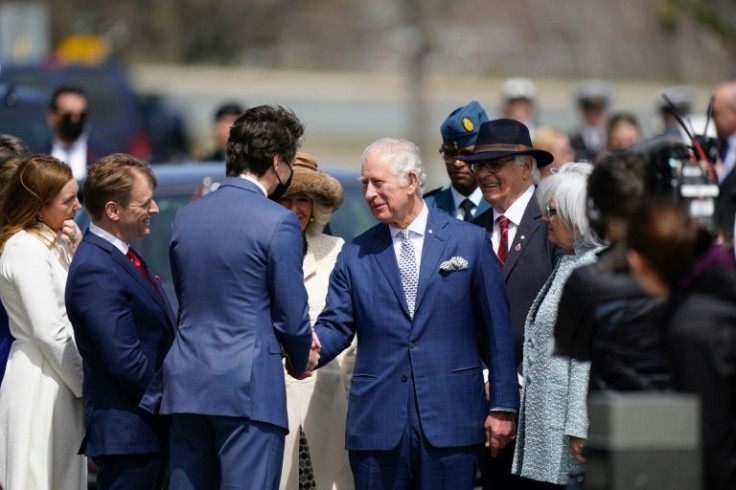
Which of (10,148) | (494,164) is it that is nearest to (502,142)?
(494,164)

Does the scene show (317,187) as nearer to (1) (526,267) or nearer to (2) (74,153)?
(1) (526,267)

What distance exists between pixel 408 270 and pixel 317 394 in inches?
35.0

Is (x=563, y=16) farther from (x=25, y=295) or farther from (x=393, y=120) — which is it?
(x=25, y=295)

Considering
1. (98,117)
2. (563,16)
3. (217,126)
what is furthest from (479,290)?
(563,16)

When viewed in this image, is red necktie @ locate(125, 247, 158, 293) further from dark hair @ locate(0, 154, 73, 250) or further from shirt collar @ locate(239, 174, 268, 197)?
shirt collar @ locate(239, 174, 268, 197)

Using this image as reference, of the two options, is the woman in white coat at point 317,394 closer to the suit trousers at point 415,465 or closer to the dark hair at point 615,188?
the suit trousers at point 415,465

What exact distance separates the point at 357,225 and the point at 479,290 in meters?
2.54

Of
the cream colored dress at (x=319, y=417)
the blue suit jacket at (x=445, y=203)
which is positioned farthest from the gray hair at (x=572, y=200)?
the blue suit jacket at (x=445, y=203)

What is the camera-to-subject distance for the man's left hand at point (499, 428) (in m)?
6.00

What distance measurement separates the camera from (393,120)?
30.8m

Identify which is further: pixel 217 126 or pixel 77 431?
pixel 217 126

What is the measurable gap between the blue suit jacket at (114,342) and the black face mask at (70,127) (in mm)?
5154

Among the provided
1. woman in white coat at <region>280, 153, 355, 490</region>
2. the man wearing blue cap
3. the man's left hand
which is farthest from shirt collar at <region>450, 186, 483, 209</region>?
the man's left hand

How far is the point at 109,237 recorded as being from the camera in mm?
6074
